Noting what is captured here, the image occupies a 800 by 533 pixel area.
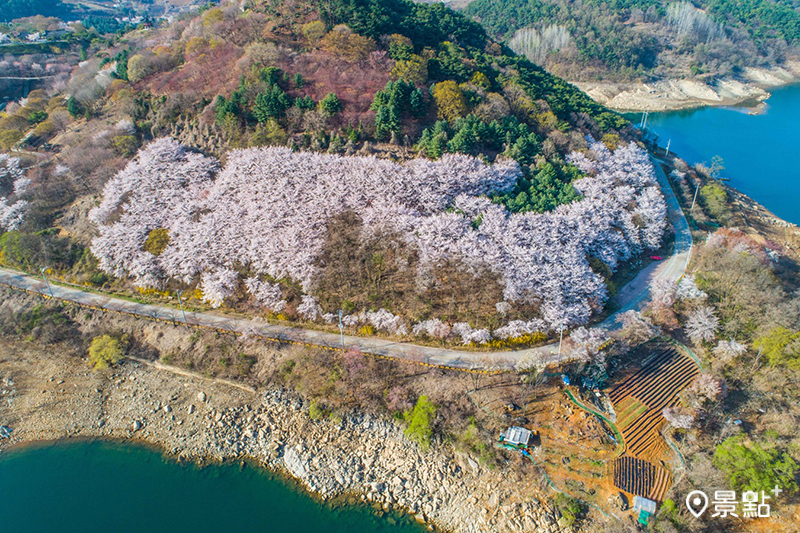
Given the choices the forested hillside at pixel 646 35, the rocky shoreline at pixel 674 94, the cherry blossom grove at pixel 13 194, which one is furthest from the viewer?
the forested hillside at pixel 646 35

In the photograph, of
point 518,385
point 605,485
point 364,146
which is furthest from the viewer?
point 364,146

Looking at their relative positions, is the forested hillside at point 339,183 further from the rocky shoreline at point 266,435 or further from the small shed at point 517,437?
the rocky shoreline at point 266,435

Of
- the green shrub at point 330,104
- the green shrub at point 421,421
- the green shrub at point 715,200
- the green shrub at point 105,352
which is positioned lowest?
the green shrub at point 105,352

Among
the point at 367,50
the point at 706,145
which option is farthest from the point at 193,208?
the point at 706,145

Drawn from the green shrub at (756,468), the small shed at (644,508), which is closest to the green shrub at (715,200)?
the green shrub at (756,468)

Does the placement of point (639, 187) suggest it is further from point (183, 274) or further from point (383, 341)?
point (183, 274)

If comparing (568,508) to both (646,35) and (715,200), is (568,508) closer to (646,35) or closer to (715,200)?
(715,200)
